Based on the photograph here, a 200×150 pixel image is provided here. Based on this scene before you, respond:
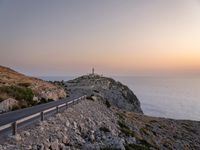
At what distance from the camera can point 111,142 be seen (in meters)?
19.4

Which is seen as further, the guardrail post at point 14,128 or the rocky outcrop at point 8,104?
the rocky outcrop at point 8,104

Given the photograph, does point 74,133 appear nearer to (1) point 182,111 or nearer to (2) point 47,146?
(2) point 47,146

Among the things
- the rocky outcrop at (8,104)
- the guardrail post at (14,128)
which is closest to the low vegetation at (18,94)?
the rocky outcrop at (8,104)

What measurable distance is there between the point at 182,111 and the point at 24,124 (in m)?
134

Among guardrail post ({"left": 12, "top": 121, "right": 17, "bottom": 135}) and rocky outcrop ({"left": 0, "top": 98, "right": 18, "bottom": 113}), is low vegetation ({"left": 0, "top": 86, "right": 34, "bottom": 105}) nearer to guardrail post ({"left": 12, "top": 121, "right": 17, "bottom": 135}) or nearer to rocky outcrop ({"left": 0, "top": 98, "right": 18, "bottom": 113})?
rocky outcrop ({"left": 0, "top": 98, "right": 18, "bottom": 113})

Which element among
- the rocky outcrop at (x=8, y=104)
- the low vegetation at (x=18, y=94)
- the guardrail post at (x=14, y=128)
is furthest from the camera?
the low vegetation at (x=18, y=94)

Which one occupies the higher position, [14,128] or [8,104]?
[14,128]

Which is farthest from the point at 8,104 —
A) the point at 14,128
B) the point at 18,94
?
the point at 14,128

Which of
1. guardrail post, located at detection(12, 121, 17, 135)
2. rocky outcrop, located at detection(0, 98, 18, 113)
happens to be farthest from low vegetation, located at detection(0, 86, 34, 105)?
guardrail post, located at detection(12, 121, 17, 135)

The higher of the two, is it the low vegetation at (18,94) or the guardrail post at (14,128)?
the guardrail post at (14,128)

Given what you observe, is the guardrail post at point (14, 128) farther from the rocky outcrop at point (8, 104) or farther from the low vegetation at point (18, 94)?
the low vegetation at point (18, 94)

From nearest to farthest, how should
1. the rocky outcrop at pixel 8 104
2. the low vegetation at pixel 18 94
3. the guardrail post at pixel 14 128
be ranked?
the guardrail post at pixel 14 128 < the rocky outcrop at pixel 8 104 < the low vegetation at pixel 18 94

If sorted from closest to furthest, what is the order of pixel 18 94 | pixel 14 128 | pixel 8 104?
pixel 14 128 → pixel 8 104 → pixel 18 94

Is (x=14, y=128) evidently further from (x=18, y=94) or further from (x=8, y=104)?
(x=18, y=94)
